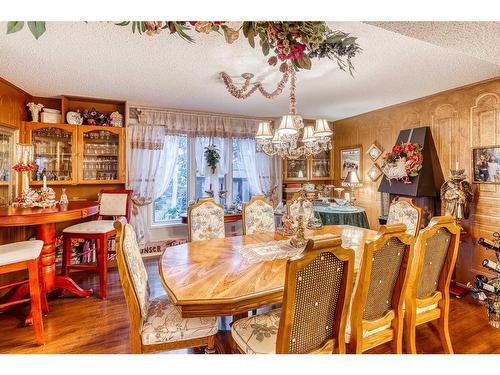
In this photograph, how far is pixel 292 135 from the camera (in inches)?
98.5

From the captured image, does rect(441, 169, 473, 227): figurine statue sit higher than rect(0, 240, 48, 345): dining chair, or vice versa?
rect(441, 169, 473, 227): figurine statue

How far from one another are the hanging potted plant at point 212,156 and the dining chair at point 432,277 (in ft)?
11.0

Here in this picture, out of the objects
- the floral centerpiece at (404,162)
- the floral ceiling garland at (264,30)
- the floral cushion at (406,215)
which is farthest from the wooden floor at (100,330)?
the floral ceiling garland at (264,30)

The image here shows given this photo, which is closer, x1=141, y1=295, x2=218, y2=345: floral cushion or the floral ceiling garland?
the floral ceiling garland

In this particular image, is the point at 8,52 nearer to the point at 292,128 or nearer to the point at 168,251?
the point at 168,251

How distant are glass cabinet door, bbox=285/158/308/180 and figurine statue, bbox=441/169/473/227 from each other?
8.11 feet

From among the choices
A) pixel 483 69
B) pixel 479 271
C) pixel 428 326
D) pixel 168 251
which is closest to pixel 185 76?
pixel 168 251

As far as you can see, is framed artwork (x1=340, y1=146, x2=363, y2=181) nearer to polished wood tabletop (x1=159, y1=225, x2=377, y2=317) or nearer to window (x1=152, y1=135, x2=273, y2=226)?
window (x1=152, y1=135, x2=273, y2=226)

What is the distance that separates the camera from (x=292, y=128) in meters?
2.28

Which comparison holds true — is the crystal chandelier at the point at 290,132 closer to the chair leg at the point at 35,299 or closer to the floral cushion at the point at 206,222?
the floral cushion at the point at 206,222

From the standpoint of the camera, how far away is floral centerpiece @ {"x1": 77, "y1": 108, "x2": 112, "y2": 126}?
12.2 feet

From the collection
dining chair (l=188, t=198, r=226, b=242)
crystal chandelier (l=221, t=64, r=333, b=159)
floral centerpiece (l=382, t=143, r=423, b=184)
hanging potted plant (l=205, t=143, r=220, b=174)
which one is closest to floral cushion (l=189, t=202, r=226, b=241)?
dining chair (l=188, t=198, r=226, b=242)

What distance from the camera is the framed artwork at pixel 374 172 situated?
14.4 feet

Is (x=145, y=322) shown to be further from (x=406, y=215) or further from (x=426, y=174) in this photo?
(x=426, y=174)
